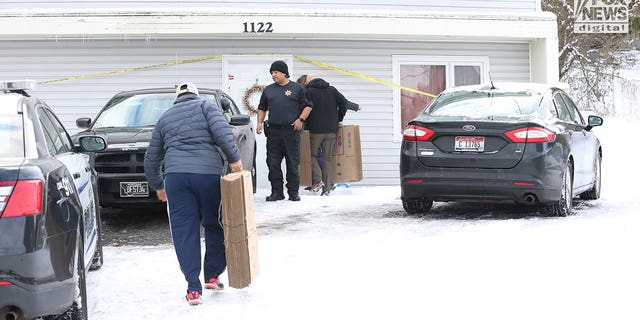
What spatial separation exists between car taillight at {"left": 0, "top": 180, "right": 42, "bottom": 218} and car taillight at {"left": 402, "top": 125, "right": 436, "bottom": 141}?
6044 mm

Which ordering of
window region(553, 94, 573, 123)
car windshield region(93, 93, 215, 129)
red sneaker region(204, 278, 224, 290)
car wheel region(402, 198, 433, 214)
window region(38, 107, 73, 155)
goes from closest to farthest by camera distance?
window region(38, 107, 73, 155) → red sneaker region(204, 278, 224, 290) → car wheel region(402, 198, 433, 214) → window region(553, 94, 573, 123) → car windshield region(93, 93, 215, 129)

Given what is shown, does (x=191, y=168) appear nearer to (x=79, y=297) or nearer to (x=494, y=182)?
(x=79, y=297)

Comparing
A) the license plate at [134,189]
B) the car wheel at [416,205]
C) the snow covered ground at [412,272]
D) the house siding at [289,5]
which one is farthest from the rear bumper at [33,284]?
the house siding at [289,5]

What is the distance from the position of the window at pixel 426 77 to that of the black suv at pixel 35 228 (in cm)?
1100

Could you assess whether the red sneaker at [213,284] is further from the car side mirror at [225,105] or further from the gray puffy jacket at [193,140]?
the car side mirror at [225,105]

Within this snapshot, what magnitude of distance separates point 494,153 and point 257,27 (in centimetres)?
602

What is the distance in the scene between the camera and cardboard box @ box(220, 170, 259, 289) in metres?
6.41

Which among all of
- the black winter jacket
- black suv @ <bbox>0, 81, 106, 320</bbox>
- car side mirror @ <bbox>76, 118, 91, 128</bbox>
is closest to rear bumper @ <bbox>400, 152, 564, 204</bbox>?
the black winter jacket

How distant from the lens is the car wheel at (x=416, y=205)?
10844 millimetres

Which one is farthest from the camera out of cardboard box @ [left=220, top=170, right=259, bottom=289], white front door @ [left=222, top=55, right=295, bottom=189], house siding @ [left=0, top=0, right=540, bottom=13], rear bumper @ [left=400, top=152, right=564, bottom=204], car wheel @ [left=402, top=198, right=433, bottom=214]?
white front door @ [left=222, top=55, right=295, bottom=189]

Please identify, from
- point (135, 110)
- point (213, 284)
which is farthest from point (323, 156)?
point (213, 284)

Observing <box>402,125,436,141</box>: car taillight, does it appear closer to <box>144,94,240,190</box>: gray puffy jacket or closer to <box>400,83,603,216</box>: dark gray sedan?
<box>400,83,603,216</box>: dark gray sedan

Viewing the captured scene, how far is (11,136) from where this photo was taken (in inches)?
213

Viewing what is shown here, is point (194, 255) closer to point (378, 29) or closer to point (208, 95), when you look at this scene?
point (208, 95)
